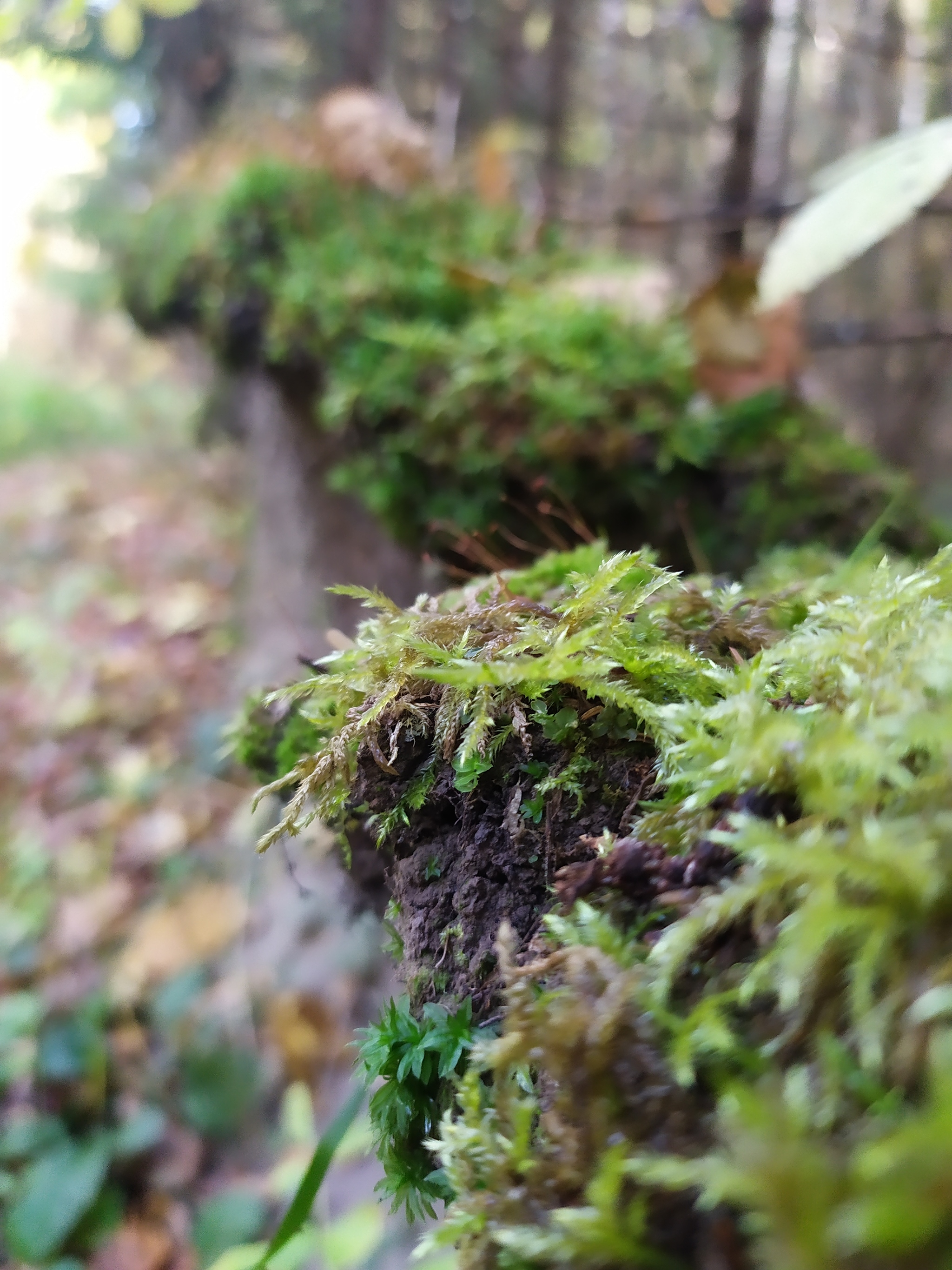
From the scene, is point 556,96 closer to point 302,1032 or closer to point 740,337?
→ point 740,337

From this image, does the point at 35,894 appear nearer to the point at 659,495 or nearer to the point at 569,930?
the point at 659,495

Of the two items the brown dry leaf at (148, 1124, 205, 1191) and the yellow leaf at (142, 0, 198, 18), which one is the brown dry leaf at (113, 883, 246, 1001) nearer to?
the brown dry leaf at (148, 1124, 205, 1191)

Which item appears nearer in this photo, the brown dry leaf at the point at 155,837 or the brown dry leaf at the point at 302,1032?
the brown dry leaf at the point at 302,1032

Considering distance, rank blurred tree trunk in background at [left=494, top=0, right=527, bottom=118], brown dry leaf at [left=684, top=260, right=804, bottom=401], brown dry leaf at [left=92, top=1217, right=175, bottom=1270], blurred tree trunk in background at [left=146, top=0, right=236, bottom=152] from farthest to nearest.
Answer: blurred tree trunk in background at [left=146, top=0, right=236, bottom=152], blurred tree trunk in background at [left=494, top=0, right=527, bottom=118], brown dry leaf at [left=684, top=260, right=804, bottom=401], brown dry leaf at [left=92, top=1217, right=175, bottom=1270]

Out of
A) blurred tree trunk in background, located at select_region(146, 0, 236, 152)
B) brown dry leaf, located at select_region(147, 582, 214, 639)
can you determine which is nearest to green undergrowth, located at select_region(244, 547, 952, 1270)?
brown dry leaf, located at select_region(147, 582, 214, 639)

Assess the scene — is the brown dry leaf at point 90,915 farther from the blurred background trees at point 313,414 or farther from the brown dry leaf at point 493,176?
the brown dry leaf at point 493,176

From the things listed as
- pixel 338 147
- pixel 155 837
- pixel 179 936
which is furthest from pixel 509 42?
pixel 179 936

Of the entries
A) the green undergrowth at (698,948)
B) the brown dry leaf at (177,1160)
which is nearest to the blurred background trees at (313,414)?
the brown dry leaf at (177,1160)
